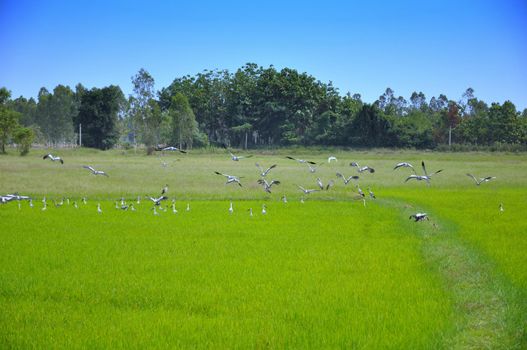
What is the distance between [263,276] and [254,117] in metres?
63.3

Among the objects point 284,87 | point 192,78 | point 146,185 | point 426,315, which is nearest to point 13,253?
point 426,315

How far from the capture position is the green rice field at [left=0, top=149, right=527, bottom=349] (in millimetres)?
6152

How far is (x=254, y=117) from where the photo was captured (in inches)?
2800

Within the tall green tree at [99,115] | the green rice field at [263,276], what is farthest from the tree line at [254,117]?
the green rice field at [263,276]

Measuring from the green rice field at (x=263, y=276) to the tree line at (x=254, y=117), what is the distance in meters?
41.0

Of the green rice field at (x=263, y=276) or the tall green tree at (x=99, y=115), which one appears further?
the tall green tree at (x=99, y=115)

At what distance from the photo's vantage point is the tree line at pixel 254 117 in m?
58.0

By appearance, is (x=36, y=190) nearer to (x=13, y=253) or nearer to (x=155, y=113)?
(x=13, y=253)

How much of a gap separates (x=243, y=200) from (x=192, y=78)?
55.7 meters

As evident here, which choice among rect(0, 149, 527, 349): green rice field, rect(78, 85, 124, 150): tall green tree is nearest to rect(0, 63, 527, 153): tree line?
rect(78, 85, 124, 150): tall green tree

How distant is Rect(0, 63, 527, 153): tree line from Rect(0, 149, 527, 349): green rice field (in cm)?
4100

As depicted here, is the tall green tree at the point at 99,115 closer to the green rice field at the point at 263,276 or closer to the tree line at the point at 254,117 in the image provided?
the tree line at the point at 254,117

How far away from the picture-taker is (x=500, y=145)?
51.4 metres

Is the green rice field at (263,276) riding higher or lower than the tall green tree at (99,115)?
lower
